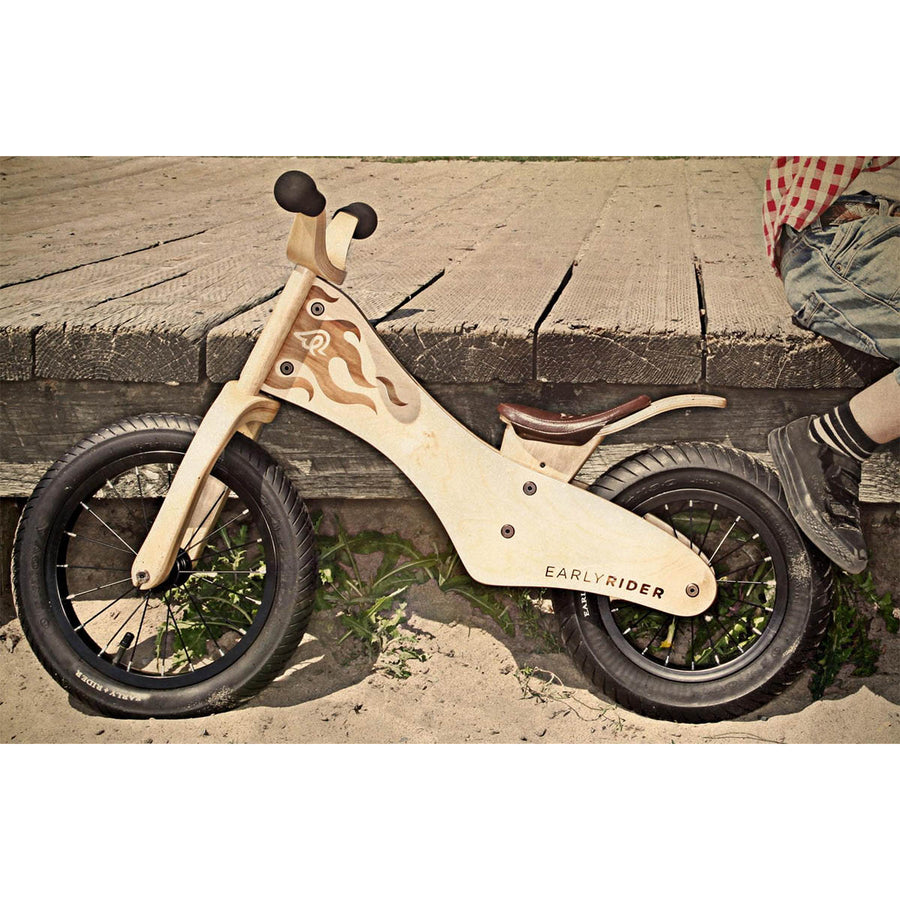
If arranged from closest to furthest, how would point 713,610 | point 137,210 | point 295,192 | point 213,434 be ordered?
point 295,192 < point 213,434 < point 713,610 < point 137,210

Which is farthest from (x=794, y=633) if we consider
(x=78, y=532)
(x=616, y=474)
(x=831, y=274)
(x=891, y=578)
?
(x=78, y=532)

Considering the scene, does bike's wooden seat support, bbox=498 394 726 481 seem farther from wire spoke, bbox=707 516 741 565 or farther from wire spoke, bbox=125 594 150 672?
wire spoke, bbox=125 594 150 672

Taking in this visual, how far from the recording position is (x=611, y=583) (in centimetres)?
234

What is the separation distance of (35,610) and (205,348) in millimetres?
716

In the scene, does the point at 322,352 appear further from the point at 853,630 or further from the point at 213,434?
the point at 853,630

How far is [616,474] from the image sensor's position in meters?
2.35

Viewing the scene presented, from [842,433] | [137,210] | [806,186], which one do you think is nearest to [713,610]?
[842,433]

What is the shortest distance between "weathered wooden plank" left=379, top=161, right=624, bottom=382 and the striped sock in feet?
2.20

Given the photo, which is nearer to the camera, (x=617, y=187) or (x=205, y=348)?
(x=205, y=348)

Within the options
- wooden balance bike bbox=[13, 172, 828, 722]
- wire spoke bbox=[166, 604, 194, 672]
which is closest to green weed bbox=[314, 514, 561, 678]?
wooden balance bike bbox=[13, 172, 828, 722]

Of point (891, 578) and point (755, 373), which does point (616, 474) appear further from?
point (891, 578)

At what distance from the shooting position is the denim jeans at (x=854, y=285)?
230cm

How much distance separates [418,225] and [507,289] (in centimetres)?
28

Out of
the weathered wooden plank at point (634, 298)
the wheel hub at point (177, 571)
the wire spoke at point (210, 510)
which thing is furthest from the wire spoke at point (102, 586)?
the weathered wooden plank at point (634, 298)
